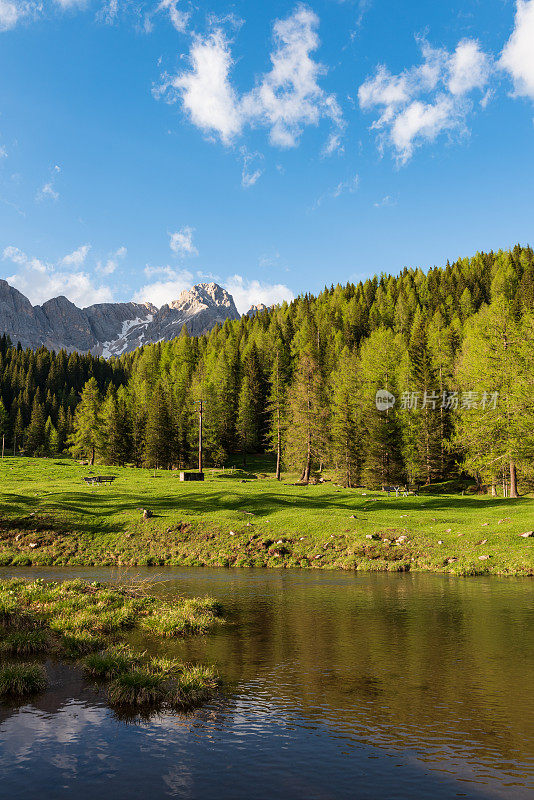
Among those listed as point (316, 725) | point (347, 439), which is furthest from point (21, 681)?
point (347, 439)

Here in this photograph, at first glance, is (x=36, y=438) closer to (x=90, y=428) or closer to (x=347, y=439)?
(x=90, y=428)

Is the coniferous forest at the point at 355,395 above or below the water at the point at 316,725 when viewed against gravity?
above

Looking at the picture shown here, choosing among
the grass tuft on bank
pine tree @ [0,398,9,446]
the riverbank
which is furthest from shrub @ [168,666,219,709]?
pine tree @ [0,398,9,446]

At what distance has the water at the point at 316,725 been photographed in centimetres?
809

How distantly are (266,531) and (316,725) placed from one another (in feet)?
85.0

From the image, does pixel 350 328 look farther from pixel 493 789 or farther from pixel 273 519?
pixel 493 789

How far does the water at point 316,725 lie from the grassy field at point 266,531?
1360 cm

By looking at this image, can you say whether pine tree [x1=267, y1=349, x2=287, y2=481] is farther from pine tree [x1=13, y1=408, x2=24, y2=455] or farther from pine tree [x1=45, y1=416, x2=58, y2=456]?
pine tree [x1=13, y1=408, x2=24, y2=455]

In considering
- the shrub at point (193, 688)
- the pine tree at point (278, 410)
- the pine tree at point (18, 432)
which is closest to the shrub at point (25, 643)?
the shrub at point (193, 688)

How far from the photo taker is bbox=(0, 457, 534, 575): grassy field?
31.5 metres

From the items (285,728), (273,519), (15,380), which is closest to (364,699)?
→ (285,728)

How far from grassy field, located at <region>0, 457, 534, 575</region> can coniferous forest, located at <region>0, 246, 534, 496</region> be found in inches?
503

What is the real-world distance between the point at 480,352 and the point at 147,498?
37497 mm

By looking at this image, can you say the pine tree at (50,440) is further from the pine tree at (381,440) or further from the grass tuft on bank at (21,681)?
the grass tuft on bank at (21,681)
